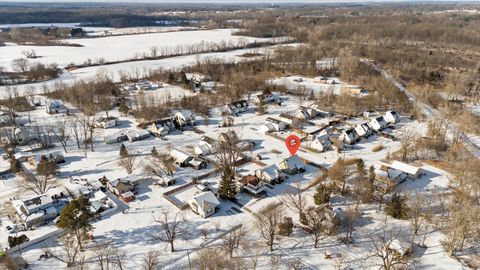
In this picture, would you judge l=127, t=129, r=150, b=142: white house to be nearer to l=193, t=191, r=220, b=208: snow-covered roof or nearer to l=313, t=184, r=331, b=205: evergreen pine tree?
l=193, t=191, r=220, b=208: snow-covered roof

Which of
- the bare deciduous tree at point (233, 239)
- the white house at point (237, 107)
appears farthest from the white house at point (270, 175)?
the white house at point (237, 107)

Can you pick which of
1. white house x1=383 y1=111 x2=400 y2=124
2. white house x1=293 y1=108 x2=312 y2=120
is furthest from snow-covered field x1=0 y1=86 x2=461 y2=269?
white house x1=293 y1=108 x2=312 y2=120

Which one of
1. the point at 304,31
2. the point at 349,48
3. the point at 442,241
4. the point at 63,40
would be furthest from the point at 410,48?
the point at 63,40

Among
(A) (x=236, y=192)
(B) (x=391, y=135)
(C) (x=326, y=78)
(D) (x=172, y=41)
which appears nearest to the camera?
(A) (x=236, y=192)

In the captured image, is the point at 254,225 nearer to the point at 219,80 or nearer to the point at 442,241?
the point at 442,241

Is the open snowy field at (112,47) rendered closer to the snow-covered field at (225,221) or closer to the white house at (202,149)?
the snow-covered field at (225,221)
